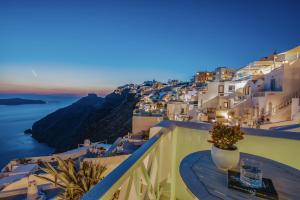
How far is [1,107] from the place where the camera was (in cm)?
9344

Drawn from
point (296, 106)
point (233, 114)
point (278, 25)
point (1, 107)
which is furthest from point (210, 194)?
point (1, 107)

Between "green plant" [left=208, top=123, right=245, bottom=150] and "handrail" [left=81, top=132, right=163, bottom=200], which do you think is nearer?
"handrail" [left=81, top=132, right=163, bottom=200]

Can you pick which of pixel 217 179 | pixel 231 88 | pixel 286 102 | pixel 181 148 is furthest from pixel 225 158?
pixel 231 88

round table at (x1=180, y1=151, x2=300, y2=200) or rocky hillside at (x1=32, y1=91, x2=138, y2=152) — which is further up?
round table at (x1=180, y1=151, x2=300, y2=200)

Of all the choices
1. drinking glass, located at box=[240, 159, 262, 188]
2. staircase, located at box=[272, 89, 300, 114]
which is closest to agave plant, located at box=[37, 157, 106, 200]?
drinking glass, located at box=[240, 159, 262, 188]

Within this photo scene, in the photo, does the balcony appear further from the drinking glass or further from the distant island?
the distant island

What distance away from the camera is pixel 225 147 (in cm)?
160

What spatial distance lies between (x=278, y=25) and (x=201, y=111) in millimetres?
20633

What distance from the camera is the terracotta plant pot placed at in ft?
5.04

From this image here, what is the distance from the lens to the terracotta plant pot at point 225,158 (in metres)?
1.54

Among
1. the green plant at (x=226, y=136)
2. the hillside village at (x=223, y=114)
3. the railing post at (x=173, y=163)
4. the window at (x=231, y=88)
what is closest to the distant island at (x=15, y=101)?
the hillside village at (x=223, y=114)

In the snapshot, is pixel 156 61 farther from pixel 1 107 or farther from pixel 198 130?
pixel 1 107

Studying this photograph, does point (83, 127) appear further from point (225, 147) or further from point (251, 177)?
point (251, 177)

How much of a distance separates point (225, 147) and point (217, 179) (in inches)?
12.3
